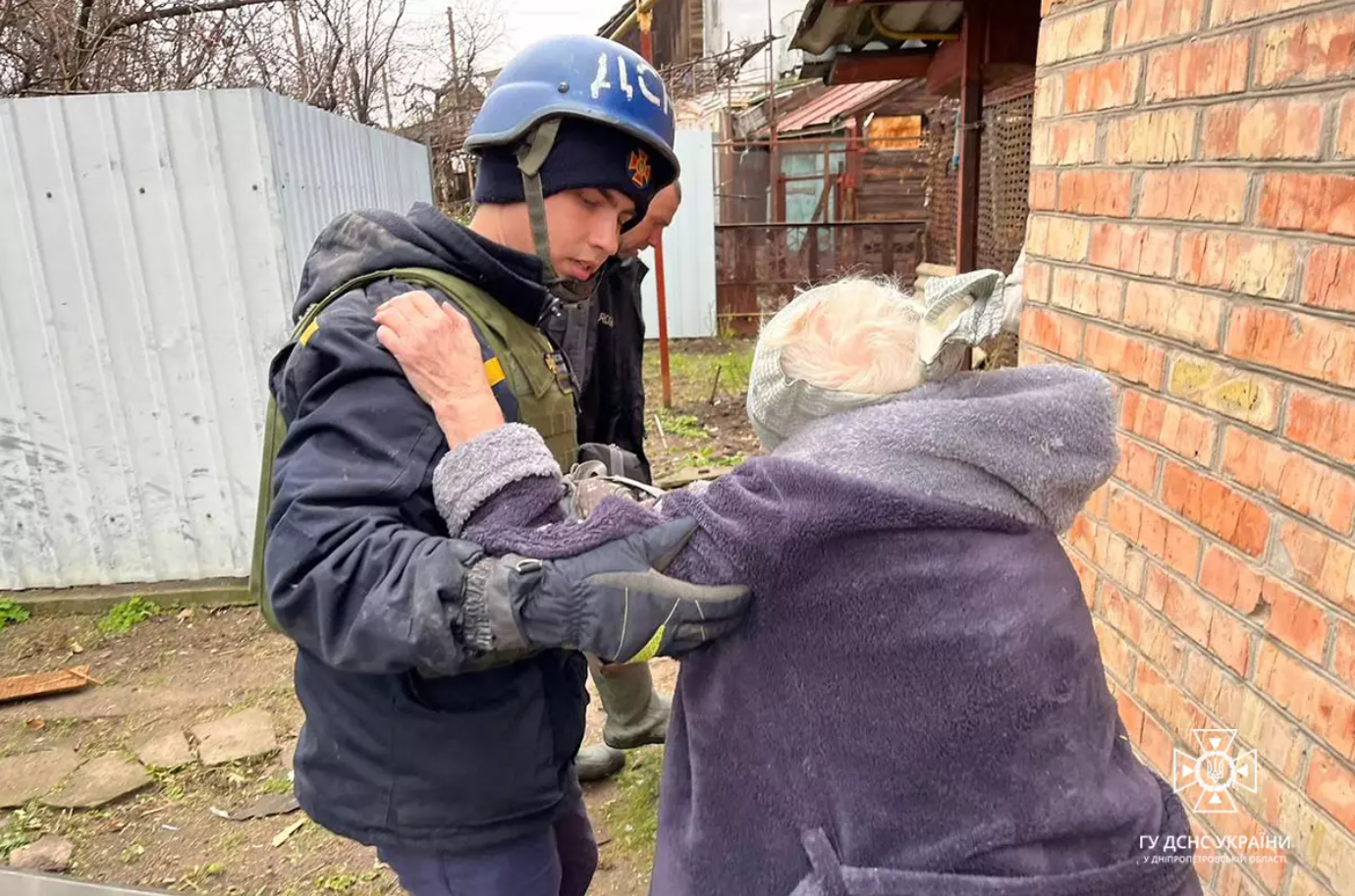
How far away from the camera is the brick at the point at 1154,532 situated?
1.99 m

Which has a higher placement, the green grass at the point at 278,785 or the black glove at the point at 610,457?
the black glove at the point at 610,457

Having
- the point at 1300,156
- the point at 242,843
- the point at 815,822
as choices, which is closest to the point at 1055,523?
the point at 815,822

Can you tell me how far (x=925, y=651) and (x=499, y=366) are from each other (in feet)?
2.74

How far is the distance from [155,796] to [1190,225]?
3.87 metres

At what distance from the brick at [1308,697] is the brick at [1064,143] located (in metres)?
1.26

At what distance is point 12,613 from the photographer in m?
4.77

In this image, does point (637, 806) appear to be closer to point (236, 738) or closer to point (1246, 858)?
point (236, 738)

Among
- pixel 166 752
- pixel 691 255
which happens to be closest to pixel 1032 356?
pixel 166 752

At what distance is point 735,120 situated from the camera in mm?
19172

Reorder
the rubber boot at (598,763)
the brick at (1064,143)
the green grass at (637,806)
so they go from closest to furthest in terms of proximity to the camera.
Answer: the brick at (1064,143) < the green grass at (637,806) < the rubber boot at (598,763)

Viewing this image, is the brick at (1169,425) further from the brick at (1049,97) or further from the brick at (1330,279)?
the brick at (1049,97)

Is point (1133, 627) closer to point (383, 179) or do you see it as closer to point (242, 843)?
point (242, 843)

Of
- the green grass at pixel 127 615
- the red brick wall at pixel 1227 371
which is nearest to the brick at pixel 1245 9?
the red brick wall at pixel 1227 371

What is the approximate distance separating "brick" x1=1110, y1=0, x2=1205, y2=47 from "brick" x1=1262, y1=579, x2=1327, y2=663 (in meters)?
1.16
